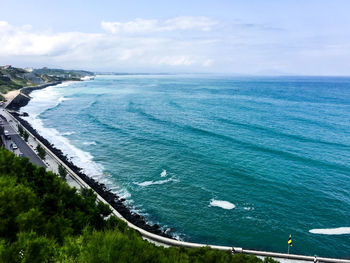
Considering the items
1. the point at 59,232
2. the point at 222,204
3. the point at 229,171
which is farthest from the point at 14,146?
the point at 229,171

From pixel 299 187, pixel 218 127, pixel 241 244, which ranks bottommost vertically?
pixel 241 244

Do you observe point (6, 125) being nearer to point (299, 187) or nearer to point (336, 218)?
point (299, 187)

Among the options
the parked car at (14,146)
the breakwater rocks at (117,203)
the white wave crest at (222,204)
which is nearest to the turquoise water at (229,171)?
the white wave crest at (222,204)

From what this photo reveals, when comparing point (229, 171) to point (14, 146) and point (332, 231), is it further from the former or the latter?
point (14, 146)

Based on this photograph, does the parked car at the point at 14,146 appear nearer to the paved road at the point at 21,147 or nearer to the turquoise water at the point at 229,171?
the paved road at the point at 21,147

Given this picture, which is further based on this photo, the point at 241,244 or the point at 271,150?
the point at 271,150

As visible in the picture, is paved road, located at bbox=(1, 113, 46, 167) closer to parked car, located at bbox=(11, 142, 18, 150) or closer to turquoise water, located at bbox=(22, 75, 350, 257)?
parked car, located at bbox=(11, 142, 18, 150)

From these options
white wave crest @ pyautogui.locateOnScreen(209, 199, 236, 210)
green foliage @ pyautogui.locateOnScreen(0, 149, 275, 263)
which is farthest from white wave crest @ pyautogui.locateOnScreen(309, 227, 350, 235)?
green foliage @ pyautogui.locateOnScreen(0, 149, 275, 263)

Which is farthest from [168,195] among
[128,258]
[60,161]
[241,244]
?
[128,258]
